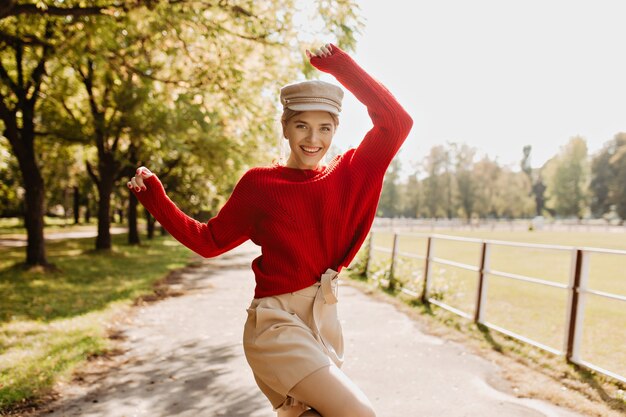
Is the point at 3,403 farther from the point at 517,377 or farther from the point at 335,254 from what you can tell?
the point at 517,377

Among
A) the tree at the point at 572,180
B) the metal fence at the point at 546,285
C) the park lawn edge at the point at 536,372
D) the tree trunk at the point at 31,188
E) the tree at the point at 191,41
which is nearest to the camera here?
the park lawn edge at the point at 536,372

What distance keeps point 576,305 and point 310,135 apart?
4.47m

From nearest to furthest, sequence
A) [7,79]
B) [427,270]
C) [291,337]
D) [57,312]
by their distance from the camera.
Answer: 1. [291,337]
2. [57,312]
3. [427,270]
4. [7,79]

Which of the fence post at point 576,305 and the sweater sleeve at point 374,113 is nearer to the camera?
the sweater sleeve at point 374,113

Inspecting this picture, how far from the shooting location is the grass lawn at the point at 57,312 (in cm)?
500

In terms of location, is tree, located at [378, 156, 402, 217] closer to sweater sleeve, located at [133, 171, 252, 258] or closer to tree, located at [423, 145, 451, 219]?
tree, located at [423, 145, 451, 219]

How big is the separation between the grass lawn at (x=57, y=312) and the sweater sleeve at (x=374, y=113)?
387cm

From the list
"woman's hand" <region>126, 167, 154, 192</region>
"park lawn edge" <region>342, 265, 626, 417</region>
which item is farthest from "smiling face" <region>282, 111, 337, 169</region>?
"park lawn edge" <region>342, 265, 626, 417</region>

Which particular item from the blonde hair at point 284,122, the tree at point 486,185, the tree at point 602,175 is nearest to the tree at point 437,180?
the tree at point 486,185

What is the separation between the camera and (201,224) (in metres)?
2.32

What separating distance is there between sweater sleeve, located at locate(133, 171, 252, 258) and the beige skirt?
35 cm

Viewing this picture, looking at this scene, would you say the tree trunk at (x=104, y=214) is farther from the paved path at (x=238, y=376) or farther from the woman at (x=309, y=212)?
the woman at (x=309, y=212)

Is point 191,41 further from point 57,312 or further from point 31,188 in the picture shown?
point 31,188

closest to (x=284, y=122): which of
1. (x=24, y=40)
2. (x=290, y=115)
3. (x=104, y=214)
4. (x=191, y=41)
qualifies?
(x=290, y=115)
